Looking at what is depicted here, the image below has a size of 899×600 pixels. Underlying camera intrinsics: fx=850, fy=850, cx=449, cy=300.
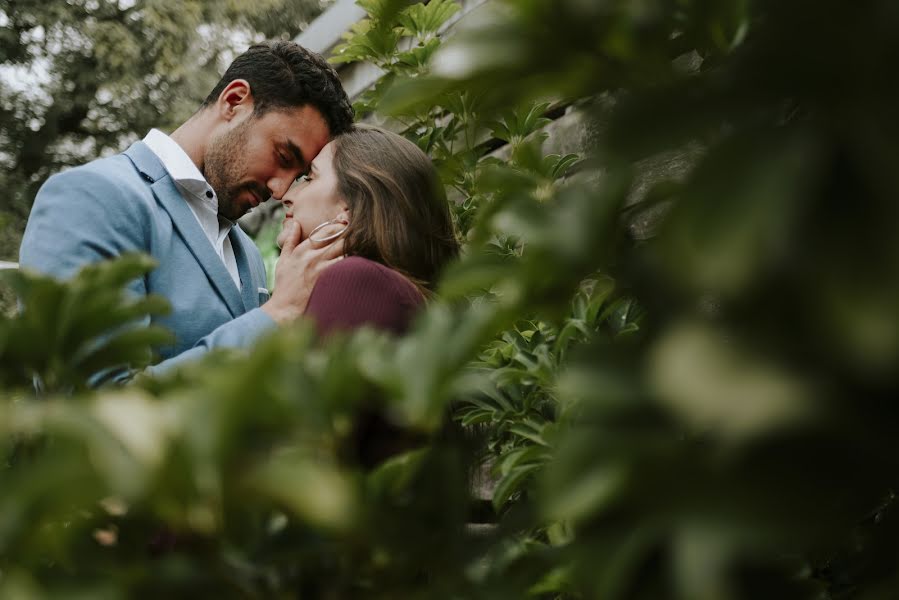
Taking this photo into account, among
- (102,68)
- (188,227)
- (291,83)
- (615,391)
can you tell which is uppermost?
(615,391)

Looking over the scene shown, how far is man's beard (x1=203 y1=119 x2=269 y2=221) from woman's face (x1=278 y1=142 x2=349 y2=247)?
20.1 inches

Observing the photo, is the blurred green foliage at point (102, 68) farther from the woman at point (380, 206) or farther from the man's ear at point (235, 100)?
the woman at point (380, 206)

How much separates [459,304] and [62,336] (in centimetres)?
97

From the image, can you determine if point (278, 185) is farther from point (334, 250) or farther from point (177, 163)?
point (334, 250)

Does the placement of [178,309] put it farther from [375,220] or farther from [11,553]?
[11,553]

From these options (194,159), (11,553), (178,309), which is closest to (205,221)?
(194,159)

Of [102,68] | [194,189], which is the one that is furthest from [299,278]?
Result: [102,68]

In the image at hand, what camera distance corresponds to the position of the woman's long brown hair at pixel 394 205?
1.76 m

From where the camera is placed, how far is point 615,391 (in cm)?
44

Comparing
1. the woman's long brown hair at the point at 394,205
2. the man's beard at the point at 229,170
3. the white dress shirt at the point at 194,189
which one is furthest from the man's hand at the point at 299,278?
the man's beard at the point at 229,170

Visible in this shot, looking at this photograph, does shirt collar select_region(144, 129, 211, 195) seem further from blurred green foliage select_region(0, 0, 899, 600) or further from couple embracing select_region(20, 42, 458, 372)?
blurred green foliage select_region(0, 0, 899, 600)

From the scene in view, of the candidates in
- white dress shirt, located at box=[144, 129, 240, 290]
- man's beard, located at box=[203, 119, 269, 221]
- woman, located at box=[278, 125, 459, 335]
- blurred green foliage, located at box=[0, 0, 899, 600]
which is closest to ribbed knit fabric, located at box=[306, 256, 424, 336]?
woman, located at box=[278, 125, 459, 335]

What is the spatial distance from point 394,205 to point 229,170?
0.84 meters

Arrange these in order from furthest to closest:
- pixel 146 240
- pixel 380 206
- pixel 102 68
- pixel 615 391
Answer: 1. pixel 102 68
2. pixel 146 240
3. pixel 380 206
4. pixel 615 391
